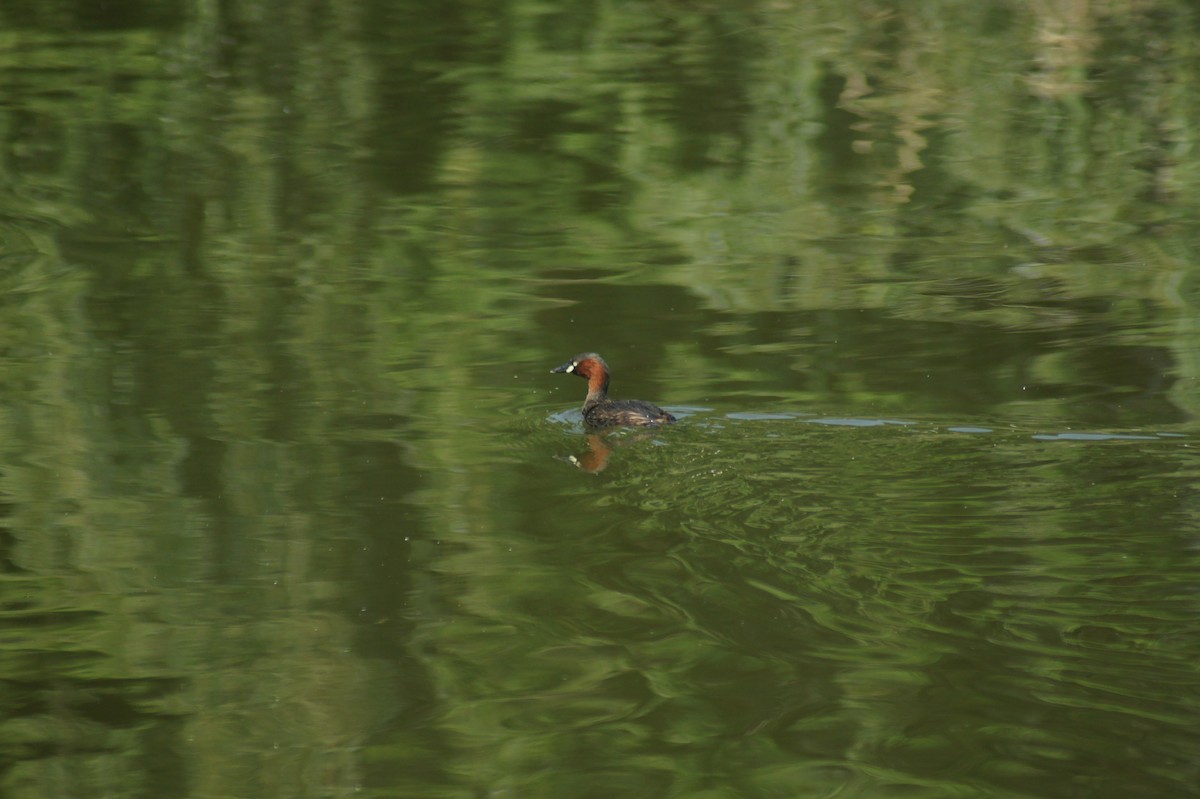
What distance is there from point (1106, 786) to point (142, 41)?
19.6 meters

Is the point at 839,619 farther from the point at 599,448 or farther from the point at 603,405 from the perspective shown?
the point at 603,405

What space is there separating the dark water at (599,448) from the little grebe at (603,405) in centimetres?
14

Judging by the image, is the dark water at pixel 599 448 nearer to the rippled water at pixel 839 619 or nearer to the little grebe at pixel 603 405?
the rippled water at pixel 839 619

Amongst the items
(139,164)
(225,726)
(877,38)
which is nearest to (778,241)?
(139,164)

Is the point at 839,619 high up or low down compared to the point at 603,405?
up

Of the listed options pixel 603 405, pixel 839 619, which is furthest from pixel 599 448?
pixel 839 619

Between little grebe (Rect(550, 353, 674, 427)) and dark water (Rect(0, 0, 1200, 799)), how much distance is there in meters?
0.14

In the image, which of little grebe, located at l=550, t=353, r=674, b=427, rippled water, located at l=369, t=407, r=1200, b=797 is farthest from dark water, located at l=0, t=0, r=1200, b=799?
little grebe, located at l=550, t=353, r=674, b=427

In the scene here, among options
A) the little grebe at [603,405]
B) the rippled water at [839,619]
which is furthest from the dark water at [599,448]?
the little grebe at [603,405]

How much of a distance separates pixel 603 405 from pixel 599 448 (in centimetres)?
46

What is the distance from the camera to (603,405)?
30.2ft

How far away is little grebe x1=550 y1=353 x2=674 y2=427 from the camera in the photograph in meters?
8.94

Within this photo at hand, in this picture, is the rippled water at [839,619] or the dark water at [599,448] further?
the dark water at [599,448]

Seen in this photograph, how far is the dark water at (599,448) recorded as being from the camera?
5.79 metres
